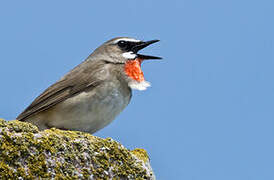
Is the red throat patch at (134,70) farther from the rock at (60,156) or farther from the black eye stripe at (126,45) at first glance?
the rock at (60,156)

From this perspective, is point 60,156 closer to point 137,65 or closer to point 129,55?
point 137,65

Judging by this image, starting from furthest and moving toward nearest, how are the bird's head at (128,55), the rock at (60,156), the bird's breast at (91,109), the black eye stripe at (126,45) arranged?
1. the black eye stripe at (126,45)
2. the bird's head at (128,55)
3. the bird's breast at (91,109)
4. the rock at (60,156)

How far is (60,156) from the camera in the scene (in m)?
4.10

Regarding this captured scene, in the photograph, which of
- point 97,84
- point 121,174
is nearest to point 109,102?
point 97,84

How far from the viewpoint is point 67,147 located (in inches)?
167

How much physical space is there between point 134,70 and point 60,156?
436 centimetres

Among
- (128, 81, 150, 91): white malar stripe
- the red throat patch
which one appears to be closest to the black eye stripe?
the red throat patch

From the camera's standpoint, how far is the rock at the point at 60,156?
376cm

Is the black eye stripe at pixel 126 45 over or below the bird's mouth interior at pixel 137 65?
over

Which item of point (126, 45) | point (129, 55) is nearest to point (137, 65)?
point (129, 55)

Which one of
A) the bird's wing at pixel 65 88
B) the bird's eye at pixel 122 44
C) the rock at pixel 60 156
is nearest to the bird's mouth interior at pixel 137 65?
the bird's eye at pixel 122 44

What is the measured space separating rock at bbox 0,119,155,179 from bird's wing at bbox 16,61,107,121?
3073mm

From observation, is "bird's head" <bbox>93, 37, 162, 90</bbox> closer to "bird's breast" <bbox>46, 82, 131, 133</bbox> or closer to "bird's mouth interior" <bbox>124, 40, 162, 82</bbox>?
"bird's mouth interior" <bbox>124, 40, 162, 82</bbox>

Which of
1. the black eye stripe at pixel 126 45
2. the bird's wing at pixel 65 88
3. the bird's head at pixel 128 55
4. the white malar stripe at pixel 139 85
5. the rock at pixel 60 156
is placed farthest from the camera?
the black eye stripe at pixel 126 45
